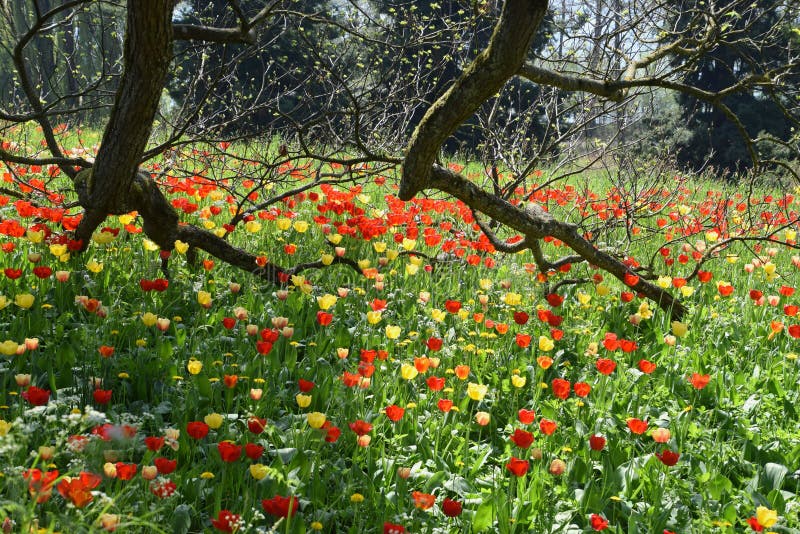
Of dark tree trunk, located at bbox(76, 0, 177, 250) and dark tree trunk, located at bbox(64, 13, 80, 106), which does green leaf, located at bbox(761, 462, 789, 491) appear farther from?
dark tree trunk, located at bbox(64, 13, 80, 106)

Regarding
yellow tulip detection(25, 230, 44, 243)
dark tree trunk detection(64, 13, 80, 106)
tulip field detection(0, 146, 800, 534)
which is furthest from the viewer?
dark tree trunk detection(64, 13, 80, 106)

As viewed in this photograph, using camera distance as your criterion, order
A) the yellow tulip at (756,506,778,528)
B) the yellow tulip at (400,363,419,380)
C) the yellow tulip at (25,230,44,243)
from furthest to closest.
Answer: the yellow tulip at (25,230,44,243)
the yellow tulip at (400,363,419,380)
the yellow tulip at (756,506,778,528)

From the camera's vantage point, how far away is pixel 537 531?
216 centimetres

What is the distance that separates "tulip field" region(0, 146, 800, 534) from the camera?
1.99 m

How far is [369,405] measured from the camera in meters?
2.88

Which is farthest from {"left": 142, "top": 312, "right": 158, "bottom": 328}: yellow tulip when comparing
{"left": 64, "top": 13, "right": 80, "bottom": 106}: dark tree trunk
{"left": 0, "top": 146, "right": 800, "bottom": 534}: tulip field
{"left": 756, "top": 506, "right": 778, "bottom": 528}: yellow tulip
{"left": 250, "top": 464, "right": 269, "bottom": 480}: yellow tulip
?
{"left": 756, "top": 506, "right": 778, "bottom": 528}: yellow tulip

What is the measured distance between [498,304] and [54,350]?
2361 mm

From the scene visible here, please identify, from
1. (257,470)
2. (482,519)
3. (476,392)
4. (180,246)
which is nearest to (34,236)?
(180,246)

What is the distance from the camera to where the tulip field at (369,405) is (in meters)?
1.99

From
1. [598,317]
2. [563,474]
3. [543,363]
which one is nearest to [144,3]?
[543,363]

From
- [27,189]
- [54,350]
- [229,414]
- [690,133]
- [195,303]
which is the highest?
[690,133]

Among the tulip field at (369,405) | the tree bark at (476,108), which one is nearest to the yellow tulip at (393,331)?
the tulip field at (369,405)

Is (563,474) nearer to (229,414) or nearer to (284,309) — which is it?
(229,414)

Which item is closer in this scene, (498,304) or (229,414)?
(229,414)
